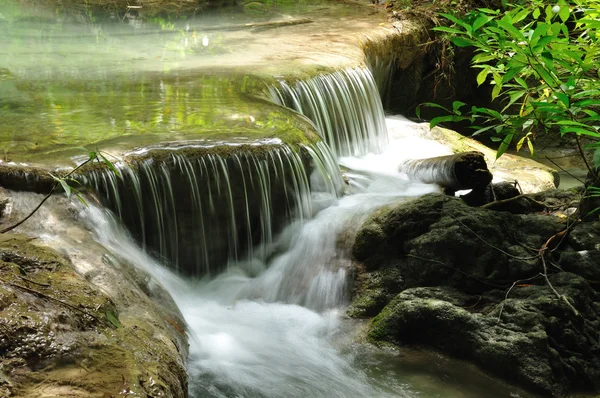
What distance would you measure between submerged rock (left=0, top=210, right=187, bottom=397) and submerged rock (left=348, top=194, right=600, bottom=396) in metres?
1.79

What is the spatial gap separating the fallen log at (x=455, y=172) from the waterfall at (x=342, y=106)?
1168 millimetres

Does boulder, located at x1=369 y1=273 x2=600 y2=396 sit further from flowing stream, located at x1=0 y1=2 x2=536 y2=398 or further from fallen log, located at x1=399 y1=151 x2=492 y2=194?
fallen log, located at x1=399 y1=151 x2=492 y2=194

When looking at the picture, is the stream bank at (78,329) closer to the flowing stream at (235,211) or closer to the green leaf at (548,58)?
the flowing stream at (235,211)

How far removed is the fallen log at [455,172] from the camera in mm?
5801

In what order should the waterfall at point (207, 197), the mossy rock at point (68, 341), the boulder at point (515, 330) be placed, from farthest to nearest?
the waterfall at point (207, 197) < the boulder at point (515, 330) < the mossy rock at point (68, 341)

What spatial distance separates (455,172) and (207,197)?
238cm

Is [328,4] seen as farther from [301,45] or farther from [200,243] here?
[200,243]

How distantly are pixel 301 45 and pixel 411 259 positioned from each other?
17.8 feet

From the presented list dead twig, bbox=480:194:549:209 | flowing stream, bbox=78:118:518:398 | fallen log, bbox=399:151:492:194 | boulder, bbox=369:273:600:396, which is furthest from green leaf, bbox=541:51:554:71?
fallen log, bbox=399:151:492:194

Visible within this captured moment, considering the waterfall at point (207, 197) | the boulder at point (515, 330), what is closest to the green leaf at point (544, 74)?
the boulder at point (515, 330)

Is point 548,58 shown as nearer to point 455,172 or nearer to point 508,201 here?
point 508,201

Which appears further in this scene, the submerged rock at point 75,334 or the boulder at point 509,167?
the boulder at point 509,167

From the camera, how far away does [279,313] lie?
16.4 ft

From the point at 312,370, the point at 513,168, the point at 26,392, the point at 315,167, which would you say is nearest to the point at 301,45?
the point at 513,168
